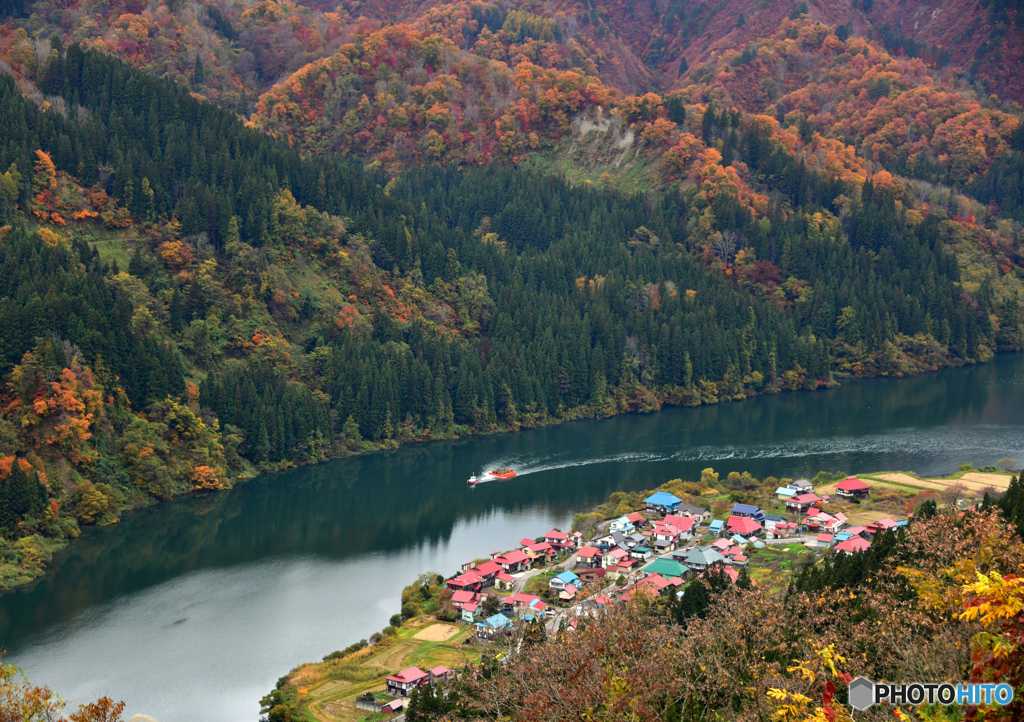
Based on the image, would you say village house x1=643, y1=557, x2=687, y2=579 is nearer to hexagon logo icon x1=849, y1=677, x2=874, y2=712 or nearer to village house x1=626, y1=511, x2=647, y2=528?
village house x1=626, y1=511, x2=647, y2=528

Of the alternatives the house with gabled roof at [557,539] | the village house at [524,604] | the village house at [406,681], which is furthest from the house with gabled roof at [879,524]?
the village house at [406,681]

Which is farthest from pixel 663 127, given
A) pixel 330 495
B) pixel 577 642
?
pixel 577 642

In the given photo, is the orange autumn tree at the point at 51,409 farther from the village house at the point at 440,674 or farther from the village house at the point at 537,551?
the village house at the point at 440,674

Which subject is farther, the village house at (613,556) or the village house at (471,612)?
the village house at (613,556)

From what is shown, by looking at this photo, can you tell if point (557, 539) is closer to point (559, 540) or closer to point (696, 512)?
point (559, 540)

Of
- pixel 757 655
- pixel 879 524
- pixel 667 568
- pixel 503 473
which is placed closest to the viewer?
pixel 757 655

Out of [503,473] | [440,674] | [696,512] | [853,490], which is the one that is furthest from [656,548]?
[503,473]
